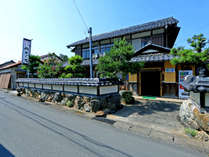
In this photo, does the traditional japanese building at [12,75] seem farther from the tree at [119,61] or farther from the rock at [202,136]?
the rock at [202,136]

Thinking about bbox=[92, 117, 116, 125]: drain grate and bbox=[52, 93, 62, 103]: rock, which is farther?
bbox=[52, 93, 62, 103]: rock

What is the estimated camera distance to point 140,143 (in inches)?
111

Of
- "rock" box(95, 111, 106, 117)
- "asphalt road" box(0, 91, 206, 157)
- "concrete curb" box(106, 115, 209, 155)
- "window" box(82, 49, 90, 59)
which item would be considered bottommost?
"asphalt road" box(0, 91, 206, 157)

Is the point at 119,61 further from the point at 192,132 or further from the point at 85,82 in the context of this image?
the point at 192,132

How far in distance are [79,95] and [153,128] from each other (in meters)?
4.04

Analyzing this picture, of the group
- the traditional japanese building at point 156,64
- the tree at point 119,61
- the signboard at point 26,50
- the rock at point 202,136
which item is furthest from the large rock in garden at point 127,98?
the signboard at point 26,50

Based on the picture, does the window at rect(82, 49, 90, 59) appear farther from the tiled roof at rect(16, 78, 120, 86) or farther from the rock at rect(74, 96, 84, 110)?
the rock at rect(74, 96, 84, 110)

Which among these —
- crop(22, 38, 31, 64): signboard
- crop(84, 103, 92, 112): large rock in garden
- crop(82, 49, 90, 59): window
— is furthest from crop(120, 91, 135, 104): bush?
crop(22, 38, 31, 64): signboard

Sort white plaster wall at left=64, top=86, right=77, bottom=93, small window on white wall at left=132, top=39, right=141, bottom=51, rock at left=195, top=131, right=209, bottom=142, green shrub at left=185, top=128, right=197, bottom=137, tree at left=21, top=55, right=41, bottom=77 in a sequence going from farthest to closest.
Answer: tree at left=21, top=55, right=41, bottom=77, small window on white wall at left=132, top=39, right=141, bottom=51, white plaster wall at left=64, top=86, right=77, bottom=93, green shrub at left=185, top=128, right=197, bottom=137, rock at left=195, top=131, right=209, bottom=142

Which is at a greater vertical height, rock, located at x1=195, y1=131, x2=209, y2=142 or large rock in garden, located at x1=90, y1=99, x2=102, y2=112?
large rock in garden, located at x1=90, y1=99, x2=102, y2=112

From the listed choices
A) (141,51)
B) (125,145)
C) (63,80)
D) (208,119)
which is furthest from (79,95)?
(141,51)

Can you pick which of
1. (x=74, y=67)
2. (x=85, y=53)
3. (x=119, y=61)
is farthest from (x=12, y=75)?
(x=119, y=61)

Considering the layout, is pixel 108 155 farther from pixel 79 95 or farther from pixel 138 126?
pixel 79 95

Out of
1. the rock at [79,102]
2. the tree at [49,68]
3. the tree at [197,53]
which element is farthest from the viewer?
the tree at [49,68]
